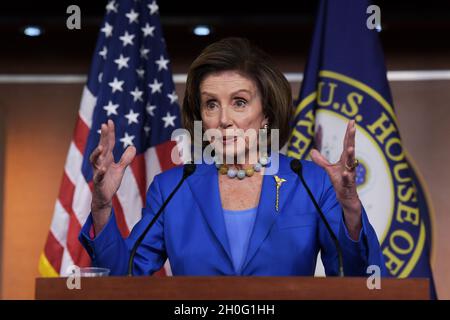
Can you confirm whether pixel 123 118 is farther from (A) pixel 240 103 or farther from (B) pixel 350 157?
(B) pixel 350 157

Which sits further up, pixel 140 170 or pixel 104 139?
pixel 140 170

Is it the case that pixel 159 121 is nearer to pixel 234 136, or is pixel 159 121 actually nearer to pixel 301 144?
pixel 301 144

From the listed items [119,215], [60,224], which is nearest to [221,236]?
[119,215]

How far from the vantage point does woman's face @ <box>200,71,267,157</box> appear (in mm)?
2281

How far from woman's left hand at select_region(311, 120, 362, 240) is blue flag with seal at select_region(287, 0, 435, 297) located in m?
1.65

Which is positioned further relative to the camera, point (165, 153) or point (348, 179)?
point (165, 153)

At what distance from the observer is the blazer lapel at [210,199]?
216 centimetres

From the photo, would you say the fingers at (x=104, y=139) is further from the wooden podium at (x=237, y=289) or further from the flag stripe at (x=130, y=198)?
the flag stripe at (x=130, y=198)

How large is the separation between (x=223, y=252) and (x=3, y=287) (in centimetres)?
244

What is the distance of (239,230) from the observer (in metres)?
2.21

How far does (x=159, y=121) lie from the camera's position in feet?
12.2

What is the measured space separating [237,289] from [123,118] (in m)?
2.27

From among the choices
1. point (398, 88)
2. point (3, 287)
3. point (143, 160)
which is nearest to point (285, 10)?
point (398, 88)

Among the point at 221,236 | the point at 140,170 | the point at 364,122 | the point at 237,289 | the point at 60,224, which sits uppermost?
the point at 364,122
